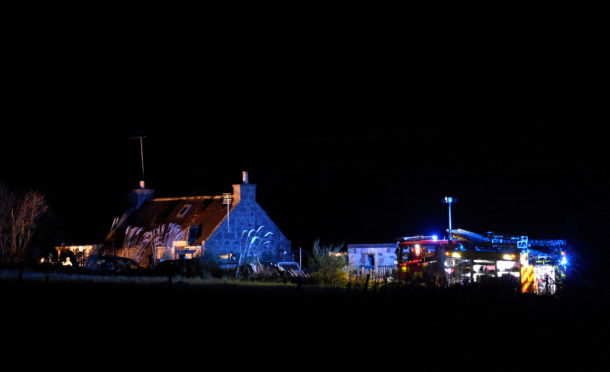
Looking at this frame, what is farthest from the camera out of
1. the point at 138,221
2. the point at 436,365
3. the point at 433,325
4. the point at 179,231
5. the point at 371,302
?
the point at 138,221

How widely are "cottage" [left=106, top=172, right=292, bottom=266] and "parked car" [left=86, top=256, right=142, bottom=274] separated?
4856 mm

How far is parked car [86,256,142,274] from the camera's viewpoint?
116 feet

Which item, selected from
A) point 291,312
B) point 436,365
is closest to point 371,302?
point 291,312

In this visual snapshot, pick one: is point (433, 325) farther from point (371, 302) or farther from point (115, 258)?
point (115, 258)

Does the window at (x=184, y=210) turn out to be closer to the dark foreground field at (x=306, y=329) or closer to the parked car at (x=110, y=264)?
the parked car at (x=110, y=264)

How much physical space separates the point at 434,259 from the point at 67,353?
1958 centimetres

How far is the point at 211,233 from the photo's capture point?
44.8 m

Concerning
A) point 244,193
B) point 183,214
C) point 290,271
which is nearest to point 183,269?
point 290,271

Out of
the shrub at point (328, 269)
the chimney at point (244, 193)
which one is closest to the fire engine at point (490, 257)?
the shrub at point (328, 269)

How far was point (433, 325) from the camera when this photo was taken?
1491cm

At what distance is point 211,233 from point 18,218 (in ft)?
32.8

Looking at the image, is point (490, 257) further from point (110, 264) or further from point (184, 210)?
point (184, 210)

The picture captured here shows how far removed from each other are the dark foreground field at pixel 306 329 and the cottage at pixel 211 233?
25537mm

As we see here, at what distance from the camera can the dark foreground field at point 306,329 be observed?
12391 millimetres
